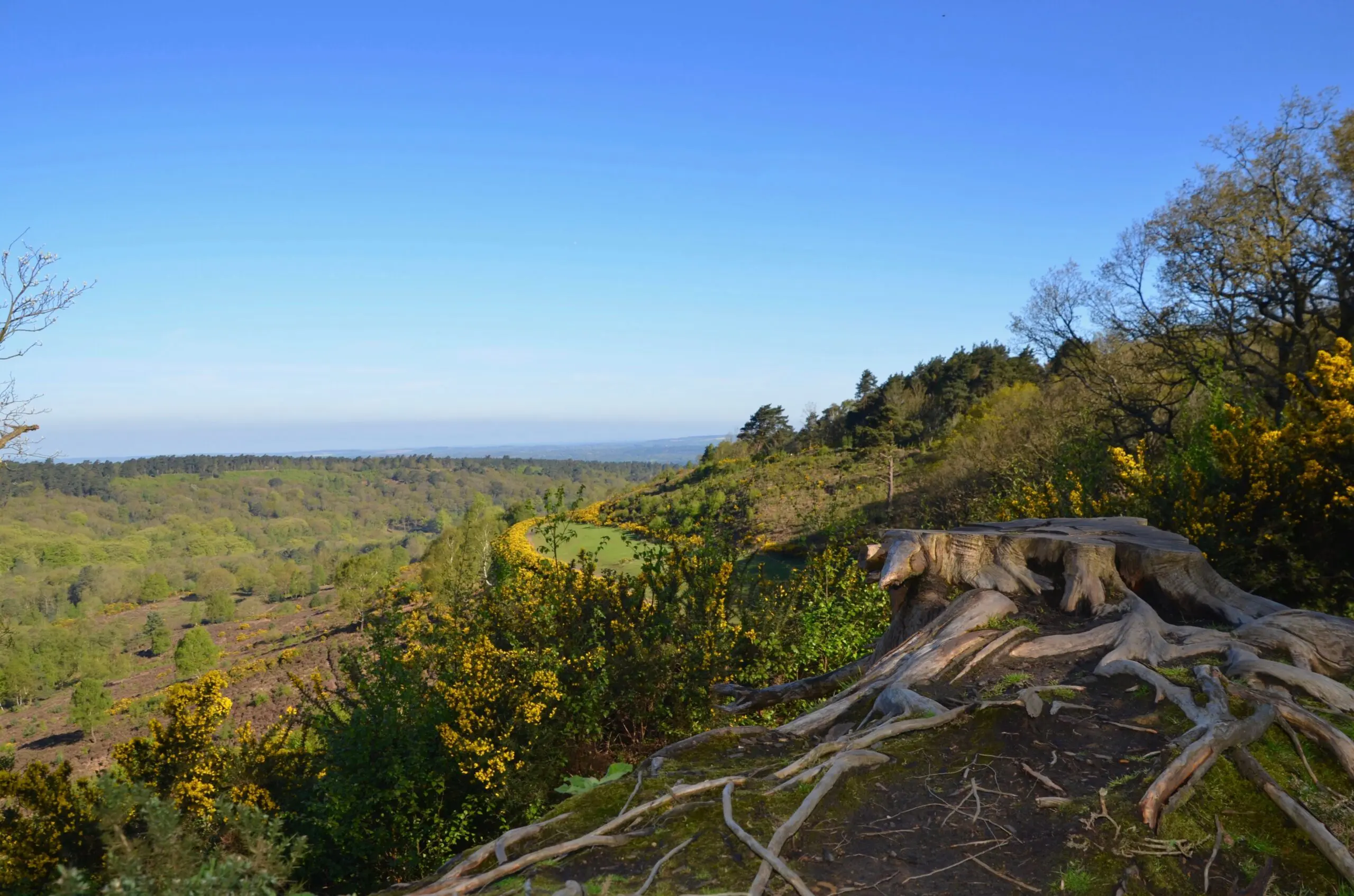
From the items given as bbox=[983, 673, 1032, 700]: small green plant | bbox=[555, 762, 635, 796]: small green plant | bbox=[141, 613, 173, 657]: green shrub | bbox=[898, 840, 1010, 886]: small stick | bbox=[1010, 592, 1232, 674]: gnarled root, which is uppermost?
bbox=[1010, 592, 1232, 674]: gnarled root

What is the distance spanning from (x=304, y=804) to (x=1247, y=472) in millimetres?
9872

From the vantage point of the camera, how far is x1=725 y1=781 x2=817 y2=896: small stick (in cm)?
272

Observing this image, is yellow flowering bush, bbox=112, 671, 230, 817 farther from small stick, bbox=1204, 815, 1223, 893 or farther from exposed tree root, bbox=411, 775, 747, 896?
small stick, bbox=1204, 815, 1223, 893

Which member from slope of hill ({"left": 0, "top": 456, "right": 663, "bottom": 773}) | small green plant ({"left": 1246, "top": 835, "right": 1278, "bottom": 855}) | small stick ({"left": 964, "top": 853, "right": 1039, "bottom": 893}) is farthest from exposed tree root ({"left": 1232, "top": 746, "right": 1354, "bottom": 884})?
slope of hill ({"left": 0, "top": 456, "right": 663, "bottom": 773})

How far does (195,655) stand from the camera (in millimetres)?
45438

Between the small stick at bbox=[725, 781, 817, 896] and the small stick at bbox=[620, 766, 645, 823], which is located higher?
the small stick at bbox=[725, 781, 817, 896]

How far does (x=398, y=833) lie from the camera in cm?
537

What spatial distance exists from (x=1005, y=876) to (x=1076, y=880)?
249 millimetres

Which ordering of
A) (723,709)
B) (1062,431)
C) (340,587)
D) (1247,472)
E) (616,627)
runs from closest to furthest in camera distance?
(723,709) < (616,627) < (1247,472) < (1062,431) < (340,587)

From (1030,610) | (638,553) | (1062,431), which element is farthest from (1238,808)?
(1062,431)

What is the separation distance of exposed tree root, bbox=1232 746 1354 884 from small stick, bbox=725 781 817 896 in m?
1.98

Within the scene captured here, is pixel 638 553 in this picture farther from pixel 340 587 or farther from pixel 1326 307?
pixel 340 587

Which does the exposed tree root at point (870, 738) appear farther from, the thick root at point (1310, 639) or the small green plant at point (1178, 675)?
the thick root at point (1310, 639)

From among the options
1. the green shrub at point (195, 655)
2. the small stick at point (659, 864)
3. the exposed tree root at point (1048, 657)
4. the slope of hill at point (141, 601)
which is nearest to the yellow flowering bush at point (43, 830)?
→ the slope of hill at point (141, 601)
